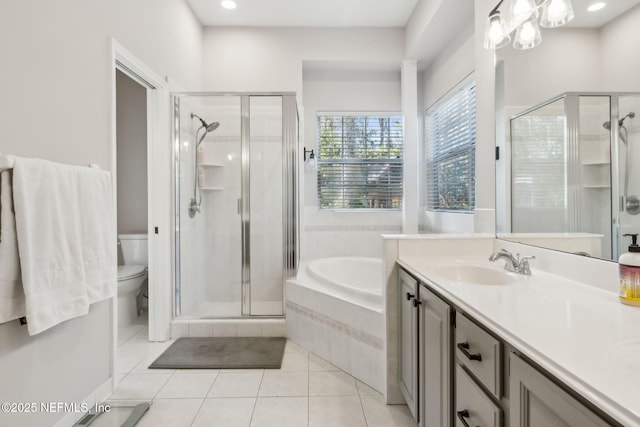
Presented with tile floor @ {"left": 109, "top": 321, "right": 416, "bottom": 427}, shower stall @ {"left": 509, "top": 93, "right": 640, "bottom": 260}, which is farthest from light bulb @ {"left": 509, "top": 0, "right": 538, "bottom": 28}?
tile floor @ {"left": 109, "top": 321, "right": 416, "bottom": 427}

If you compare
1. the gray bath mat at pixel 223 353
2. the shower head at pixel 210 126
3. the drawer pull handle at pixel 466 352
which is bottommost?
the gray bath mat at pixel 223 353

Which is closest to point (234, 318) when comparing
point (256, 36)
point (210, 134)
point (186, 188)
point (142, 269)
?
point (142, 269)

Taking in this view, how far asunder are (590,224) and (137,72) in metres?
2.80

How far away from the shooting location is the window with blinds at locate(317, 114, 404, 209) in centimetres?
375

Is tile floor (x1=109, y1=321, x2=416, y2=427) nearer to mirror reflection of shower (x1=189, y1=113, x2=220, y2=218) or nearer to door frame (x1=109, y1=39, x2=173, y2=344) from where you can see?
door frame (x1=109, y1=39, x2=173, y2=344)

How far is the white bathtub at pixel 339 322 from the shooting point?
192 cm

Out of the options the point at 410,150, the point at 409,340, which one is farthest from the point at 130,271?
the point at 410,150

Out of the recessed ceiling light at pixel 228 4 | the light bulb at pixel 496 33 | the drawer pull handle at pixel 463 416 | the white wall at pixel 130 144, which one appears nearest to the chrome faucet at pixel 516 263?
the drawer pull handle at pixel 463 416

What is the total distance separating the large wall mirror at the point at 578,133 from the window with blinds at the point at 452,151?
1098mm

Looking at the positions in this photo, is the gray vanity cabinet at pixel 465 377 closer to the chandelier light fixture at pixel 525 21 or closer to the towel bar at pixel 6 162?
the chandelier light fixture at pixel 525 21

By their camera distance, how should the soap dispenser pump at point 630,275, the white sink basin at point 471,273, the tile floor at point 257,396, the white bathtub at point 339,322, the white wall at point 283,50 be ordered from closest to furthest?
the soap dispenser pump at point 630,275
the white sink basin at point 471,273
the tile floor at point 257,396
the white bathtub at point 339,322
the white wall at point 283,50

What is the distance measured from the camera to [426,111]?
3.69 m

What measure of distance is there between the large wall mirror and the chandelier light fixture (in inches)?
1.4

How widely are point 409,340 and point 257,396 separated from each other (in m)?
1.00
